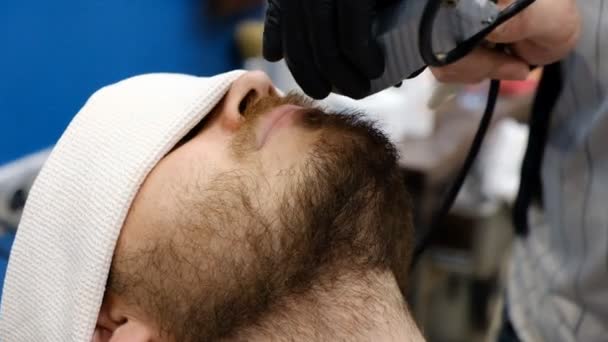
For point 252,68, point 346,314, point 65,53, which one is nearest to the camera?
point 346,314

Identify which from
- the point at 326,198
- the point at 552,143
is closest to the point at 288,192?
the point at 326,198

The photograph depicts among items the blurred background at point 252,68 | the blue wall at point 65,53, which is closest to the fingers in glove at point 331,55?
the blurred background at point 252,68

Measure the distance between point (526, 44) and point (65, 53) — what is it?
38.2 inches

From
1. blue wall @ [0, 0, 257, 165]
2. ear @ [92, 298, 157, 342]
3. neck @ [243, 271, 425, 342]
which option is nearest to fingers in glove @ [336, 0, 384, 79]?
neck @ [243, 271, 425, 342]

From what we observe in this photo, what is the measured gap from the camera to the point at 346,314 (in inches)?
32.8

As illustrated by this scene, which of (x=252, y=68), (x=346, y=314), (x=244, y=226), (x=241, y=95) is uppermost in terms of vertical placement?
(x=241, y=95)

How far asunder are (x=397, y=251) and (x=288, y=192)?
0.62ft

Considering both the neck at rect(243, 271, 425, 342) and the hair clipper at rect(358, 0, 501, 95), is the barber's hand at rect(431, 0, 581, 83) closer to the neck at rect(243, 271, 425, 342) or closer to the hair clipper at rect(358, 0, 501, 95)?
the hair clipper at rect(358, 0, 501, 95)

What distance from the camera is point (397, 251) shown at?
36.1 inches

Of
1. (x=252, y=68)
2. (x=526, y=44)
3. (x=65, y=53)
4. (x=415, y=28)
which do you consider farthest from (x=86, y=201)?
(x=252, y=68)

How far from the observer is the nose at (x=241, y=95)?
88 cm

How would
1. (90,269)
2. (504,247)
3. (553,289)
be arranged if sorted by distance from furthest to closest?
(504,247) → (553,289) → (90,269)

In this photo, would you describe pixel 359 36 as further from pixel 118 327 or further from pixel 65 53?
pixel 65 53

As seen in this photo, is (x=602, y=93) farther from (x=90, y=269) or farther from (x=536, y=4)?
(x=90, y=269)
